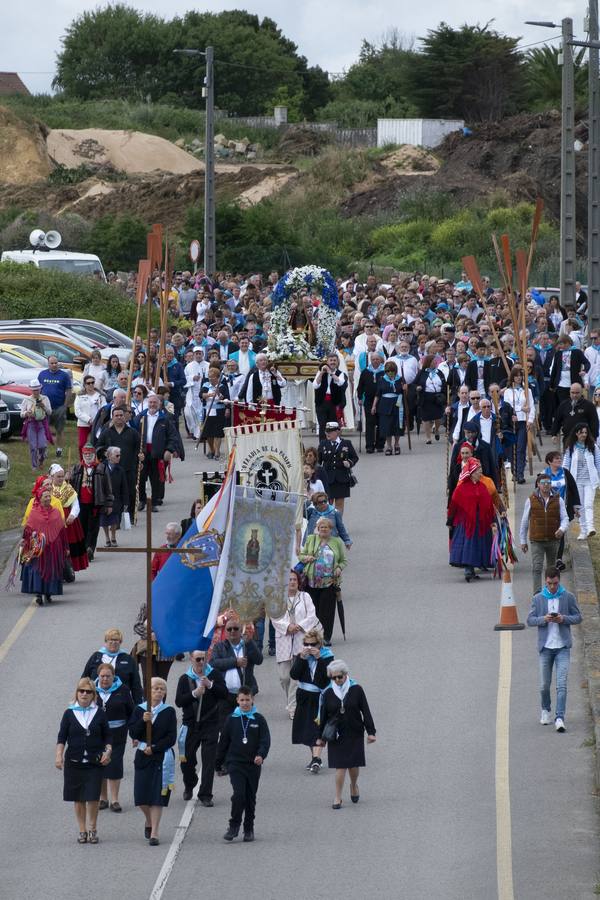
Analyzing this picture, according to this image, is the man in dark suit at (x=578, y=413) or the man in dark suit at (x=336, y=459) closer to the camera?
the man in dark suit at (x=336, y=459)

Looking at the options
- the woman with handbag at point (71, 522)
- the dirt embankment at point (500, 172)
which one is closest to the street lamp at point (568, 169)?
the woman with handbag at point (71, 522)

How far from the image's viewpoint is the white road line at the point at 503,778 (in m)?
13.5

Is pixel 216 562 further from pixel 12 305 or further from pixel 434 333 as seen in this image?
pixel 12 305

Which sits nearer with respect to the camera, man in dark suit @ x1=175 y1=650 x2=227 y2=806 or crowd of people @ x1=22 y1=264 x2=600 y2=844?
crowd of people @ x1=22 y1=264 x2=600 y2=844

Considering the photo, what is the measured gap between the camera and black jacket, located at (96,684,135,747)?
48.2 feet

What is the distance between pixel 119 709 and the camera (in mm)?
14750

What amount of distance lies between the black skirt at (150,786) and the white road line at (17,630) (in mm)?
5323

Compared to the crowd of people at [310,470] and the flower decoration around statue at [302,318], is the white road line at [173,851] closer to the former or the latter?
the crowd of people at [310,470]

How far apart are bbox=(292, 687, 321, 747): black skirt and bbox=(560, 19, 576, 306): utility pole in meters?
18.7

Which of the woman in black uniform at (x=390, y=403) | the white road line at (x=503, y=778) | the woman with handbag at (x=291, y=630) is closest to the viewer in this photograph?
the white road line at (x=503, y=778)

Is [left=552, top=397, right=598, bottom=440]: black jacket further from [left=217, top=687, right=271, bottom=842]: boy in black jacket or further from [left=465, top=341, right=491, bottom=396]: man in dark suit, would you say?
[left=217, top=687, right=271, bottom=842]: boy in black jacket

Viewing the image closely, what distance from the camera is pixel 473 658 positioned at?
1895cm

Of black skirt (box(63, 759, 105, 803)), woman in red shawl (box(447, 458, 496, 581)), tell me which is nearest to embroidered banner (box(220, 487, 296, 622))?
woman in red shawl (box(447, 458, 496, 581))

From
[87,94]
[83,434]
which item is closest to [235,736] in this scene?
[83,434]
